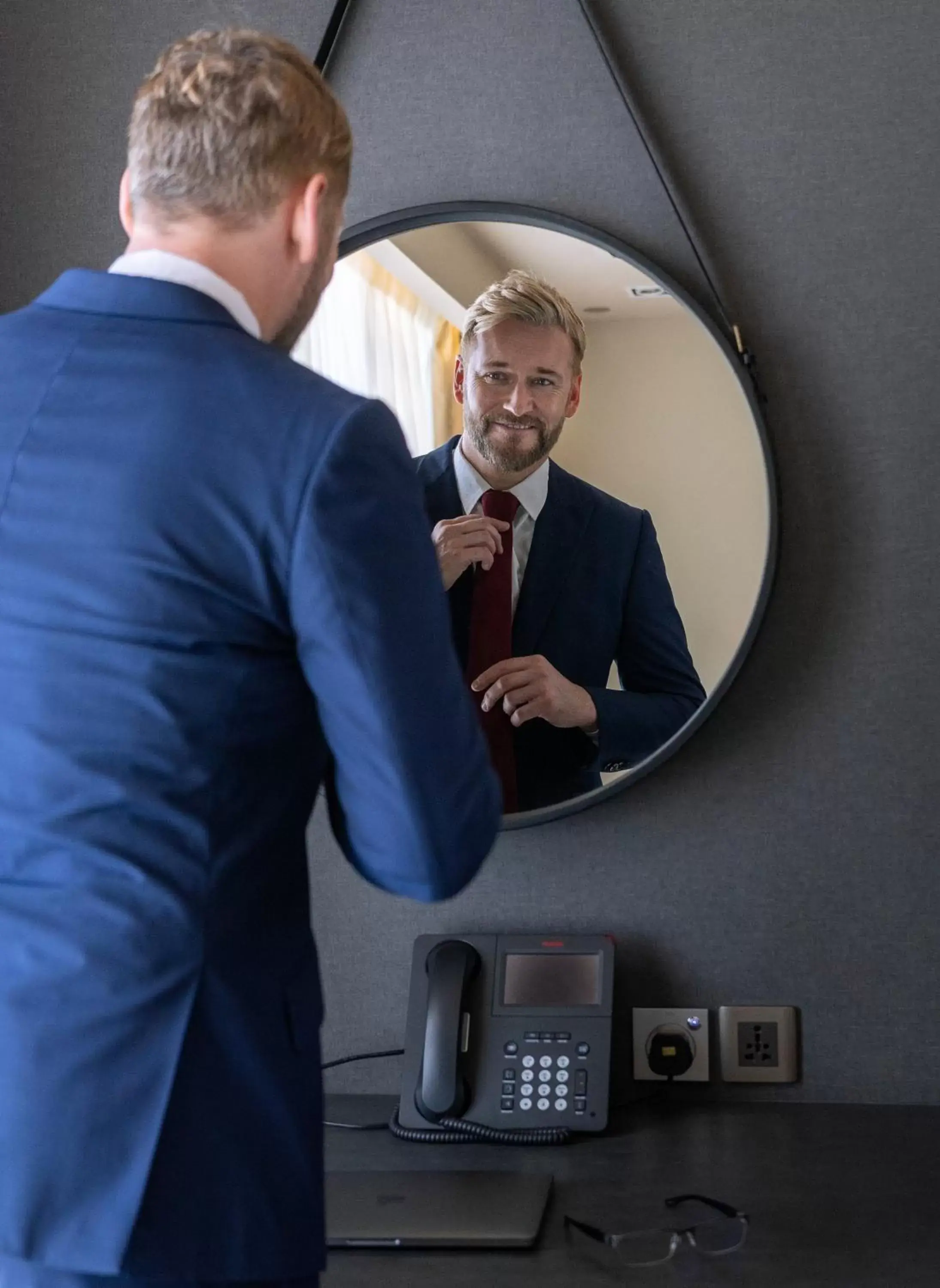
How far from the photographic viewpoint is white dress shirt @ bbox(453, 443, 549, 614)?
1693mm

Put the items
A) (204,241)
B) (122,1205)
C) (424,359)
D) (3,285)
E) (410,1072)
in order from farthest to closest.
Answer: (3,285)
(424,359)
(410,1072)
(204,241)
(122,1205)

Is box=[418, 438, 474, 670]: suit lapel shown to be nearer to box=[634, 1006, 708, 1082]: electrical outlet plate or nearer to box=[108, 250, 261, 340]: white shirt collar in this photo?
box=[634, 1006, 708, 1082]: electrical outlet plate

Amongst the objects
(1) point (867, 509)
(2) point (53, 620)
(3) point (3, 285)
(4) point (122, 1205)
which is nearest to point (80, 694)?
(2) point (53, 620)

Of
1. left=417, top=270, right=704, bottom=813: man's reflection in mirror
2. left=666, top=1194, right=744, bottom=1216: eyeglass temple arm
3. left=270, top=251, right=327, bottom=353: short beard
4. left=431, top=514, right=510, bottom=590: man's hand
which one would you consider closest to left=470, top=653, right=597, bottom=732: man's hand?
left=417, top=270, right=704, bottom=813: man's reflection in mirror

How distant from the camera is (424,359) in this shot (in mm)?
1701

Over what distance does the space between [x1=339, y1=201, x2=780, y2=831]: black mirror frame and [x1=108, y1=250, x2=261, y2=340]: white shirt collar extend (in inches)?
32.9

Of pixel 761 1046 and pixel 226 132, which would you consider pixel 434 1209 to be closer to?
pixel 761 1046

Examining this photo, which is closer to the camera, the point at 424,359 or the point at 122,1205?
→ the point at 122,1205

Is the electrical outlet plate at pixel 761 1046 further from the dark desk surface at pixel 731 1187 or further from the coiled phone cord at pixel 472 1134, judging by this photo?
the coiled phone cord at pixel 472 1134

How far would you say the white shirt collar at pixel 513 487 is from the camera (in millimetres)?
1694

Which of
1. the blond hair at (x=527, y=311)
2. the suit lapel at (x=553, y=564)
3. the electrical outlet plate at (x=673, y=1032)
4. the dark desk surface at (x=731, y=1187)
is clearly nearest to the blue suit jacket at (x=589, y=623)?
the suit lapel at (x=553, y=564)

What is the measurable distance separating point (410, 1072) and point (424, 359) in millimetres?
885

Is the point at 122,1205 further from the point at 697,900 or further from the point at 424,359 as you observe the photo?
the point at 424,359

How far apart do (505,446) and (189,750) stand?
0.93 m
